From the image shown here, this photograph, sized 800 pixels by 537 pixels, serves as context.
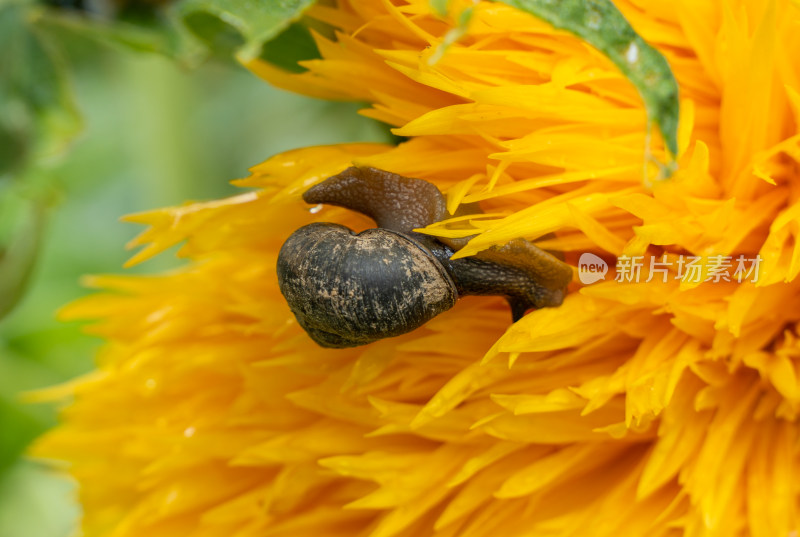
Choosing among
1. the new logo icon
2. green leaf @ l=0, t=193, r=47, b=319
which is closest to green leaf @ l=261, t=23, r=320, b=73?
the new logo icon

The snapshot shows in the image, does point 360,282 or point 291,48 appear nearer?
point 360,282

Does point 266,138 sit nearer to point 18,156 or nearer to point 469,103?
point 18,156

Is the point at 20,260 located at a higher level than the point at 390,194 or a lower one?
lower

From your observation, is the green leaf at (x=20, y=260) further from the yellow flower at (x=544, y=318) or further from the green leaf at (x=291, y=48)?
the green leaf at (x=291, y=48)

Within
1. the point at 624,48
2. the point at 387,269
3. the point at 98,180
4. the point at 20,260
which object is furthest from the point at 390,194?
the point at 98,180

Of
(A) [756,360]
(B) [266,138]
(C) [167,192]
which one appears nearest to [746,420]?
(A) [756,360]

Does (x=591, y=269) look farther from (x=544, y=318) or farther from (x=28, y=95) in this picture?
(x=28, y=95)

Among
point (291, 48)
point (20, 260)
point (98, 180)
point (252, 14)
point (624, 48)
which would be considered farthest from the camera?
point (98, 180)

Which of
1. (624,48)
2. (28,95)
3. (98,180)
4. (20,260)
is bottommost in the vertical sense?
(98,180)

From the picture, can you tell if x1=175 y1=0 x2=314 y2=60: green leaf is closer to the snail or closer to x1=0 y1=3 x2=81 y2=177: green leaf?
the snail
